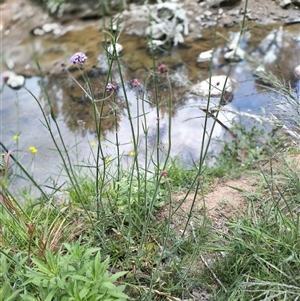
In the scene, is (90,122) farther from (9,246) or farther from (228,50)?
(9,246)

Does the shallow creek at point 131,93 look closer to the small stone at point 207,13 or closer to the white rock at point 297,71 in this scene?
the white rock at point 297,71

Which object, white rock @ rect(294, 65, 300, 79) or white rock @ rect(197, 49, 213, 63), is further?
white rock @ rect(197, 49, 213, 63)

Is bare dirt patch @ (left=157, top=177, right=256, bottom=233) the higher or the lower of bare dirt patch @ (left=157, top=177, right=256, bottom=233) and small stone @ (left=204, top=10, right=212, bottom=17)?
the higher

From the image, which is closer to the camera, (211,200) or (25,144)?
(211,200)

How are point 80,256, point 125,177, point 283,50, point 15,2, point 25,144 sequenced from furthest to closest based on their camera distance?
point 15,2 → point 283,50 → point 25,144 → point 125,177 → point 80,256

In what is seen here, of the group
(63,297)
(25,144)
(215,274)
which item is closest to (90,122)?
(25,144)

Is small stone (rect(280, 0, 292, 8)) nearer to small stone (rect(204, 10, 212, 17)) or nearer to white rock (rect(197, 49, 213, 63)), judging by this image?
small stone (rect(204, 10, 212, 17))

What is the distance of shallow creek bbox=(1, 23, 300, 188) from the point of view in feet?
10.1

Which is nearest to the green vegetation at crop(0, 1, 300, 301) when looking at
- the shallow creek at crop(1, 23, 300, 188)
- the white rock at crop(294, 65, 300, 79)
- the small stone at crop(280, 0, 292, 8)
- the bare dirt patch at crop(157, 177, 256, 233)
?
the bare dirt patch at crop(157, 177, 256, 233)

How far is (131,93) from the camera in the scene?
101 inches

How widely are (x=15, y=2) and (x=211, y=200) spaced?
13.0 ft

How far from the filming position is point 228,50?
3914 mm

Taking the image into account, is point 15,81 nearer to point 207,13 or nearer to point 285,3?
point 207,13

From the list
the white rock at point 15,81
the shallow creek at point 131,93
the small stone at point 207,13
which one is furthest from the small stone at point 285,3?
the white rock at point 15,81
